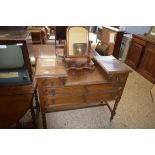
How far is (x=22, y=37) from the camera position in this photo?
46.1 inches

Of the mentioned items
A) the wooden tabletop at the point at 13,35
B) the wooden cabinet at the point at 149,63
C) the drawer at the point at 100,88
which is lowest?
the wooden cabinet at the point at 149,63

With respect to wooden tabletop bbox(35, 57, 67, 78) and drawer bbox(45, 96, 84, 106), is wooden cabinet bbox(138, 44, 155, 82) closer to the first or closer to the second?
drawer bbox(45, 96, 84, 106)

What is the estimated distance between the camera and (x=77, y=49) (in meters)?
1.68

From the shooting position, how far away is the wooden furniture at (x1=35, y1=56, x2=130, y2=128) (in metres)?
1.47

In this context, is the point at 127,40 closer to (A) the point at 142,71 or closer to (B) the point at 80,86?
(A) the point at 142,71

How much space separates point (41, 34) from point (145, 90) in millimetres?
3620

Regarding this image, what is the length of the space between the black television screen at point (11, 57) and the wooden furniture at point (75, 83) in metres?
0.22

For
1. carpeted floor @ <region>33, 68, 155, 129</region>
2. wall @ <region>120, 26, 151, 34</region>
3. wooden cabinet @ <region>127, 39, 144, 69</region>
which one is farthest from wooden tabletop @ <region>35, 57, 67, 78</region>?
wall @ <region>120, 26, 151, 34</region>

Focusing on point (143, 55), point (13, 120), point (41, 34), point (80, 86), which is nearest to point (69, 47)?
point (80, 86)

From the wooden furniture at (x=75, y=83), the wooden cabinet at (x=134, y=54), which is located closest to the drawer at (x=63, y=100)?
the wooden furniture at (x=75, y=83)

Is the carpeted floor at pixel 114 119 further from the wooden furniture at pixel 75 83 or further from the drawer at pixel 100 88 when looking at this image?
the drawer at pixel 100 88

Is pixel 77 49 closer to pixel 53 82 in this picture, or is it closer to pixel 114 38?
pixel 53 82

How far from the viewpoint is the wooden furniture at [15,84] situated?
1.14 m

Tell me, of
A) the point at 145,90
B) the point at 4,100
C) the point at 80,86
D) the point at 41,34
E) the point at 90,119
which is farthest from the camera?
the point at 41,34
